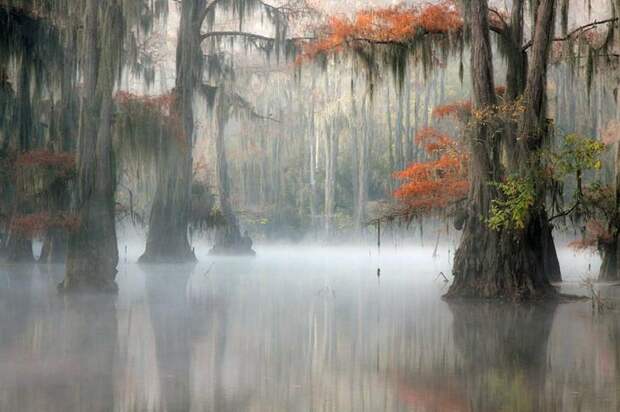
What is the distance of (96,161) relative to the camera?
1503 cm

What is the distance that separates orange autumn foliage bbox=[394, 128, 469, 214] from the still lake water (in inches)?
76.1

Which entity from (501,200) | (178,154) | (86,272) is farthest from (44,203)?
(501,200)

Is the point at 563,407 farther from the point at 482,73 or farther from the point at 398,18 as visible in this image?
the point at 398,18

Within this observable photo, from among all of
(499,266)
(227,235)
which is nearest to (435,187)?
(499,266)

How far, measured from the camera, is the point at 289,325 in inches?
424

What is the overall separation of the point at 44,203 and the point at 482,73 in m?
7.75

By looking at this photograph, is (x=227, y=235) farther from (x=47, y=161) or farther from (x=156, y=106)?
(x=47, y=161)

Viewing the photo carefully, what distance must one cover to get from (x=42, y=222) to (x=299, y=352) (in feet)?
25.5

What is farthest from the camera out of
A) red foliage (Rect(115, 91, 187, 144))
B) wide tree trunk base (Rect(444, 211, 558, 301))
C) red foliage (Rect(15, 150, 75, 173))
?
red foliage (Rect(115, 91, 187, 144))

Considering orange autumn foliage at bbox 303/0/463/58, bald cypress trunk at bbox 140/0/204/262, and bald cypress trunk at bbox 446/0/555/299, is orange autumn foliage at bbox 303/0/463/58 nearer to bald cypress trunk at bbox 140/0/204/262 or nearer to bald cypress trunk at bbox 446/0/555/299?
bald cypress trunk at bbox 446/0/555/299

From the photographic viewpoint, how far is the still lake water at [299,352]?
626 centimetres

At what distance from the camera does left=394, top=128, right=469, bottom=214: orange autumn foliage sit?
662 inches

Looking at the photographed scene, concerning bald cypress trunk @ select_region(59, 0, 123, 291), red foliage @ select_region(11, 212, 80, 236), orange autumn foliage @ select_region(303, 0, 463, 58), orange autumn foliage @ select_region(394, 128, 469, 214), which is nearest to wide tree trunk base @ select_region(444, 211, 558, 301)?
orange autumn foliage @ select_region(394, 128, 469, 214)

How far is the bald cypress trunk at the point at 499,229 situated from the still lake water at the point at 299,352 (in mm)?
667
